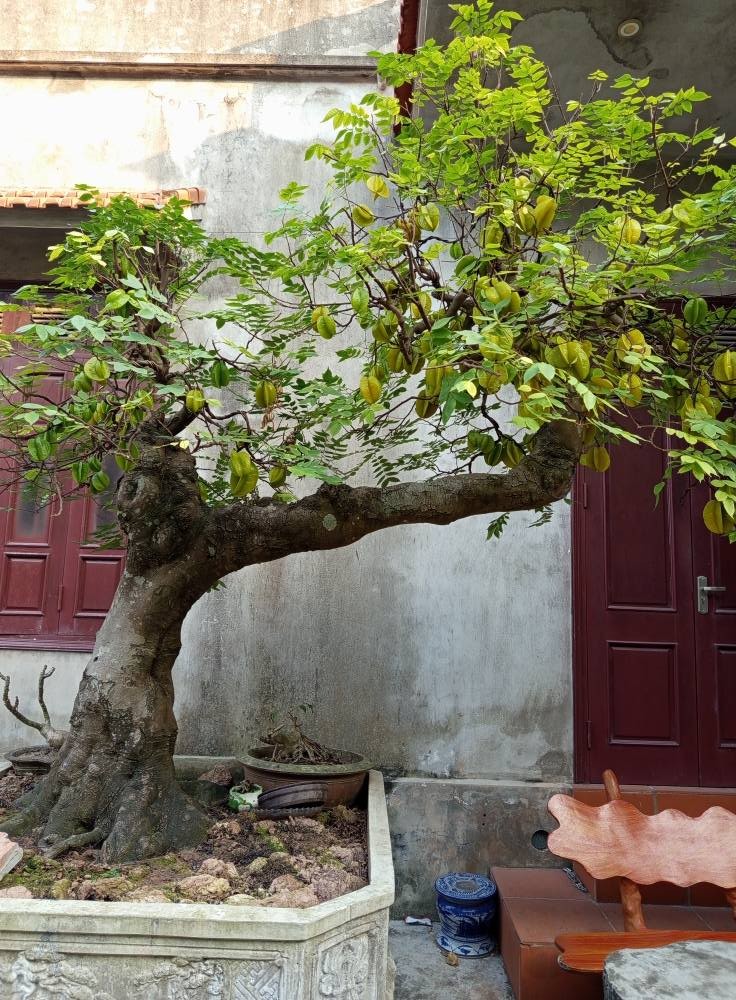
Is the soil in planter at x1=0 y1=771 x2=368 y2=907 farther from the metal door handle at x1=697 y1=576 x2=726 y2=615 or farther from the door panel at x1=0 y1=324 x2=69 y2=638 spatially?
the metal door handle at x1=697 y1=576 x2=726 y2=615

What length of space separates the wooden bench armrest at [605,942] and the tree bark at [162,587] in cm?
167

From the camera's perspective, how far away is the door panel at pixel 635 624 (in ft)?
15.6

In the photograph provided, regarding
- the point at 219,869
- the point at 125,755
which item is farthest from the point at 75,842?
the point at 219,869

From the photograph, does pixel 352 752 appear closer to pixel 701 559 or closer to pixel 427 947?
pixel 427 947

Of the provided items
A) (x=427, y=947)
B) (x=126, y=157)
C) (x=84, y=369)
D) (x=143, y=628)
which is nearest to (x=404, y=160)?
(x=84, y=369)

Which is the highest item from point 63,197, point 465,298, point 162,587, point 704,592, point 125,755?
point 63,197

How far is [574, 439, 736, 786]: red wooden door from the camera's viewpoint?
4.74m

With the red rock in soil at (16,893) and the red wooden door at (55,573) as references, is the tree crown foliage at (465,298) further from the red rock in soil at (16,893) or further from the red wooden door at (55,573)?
the red wooden door at (55,573)

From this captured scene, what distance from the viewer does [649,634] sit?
4.86m

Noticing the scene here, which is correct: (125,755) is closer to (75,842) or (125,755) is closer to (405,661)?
(75,842)

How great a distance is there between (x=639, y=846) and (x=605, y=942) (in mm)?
444

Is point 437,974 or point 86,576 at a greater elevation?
point 86,576

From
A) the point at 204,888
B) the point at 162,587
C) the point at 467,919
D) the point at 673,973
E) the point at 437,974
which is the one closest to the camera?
the point at 673,973

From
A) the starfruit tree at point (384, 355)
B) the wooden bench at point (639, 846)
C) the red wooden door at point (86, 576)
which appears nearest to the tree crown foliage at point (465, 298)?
the starfruit tree at point (384, 355)
